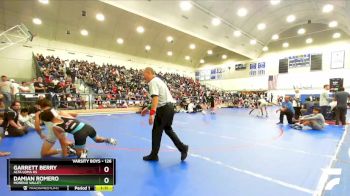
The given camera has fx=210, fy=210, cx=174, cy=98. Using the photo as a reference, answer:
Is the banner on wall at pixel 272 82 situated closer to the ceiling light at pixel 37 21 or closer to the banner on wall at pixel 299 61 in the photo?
the banner on wall at pixel 299 61

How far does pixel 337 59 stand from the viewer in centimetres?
2331

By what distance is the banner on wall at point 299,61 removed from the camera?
25.4 meters

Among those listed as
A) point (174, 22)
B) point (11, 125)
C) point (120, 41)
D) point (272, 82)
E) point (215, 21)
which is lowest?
point (11, 125)

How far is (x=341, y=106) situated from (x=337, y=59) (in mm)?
19028

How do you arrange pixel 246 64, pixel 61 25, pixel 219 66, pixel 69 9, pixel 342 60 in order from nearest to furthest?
pixel 69 9 < pixel 61 25 < pixel 342 60 < pixel 246 64 < pixel 219 66

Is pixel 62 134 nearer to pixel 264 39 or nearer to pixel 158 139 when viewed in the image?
pixel 158 139

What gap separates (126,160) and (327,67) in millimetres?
27624

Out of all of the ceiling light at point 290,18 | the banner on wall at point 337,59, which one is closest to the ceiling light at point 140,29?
the ceiling light at point 290,18

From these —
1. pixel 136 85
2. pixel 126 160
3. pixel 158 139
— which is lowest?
pixel 126 160

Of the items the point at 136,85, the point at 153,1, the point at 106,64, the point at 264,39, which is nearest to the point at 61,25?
the point at 106,64

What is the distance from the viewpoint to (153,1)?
13289 mm
